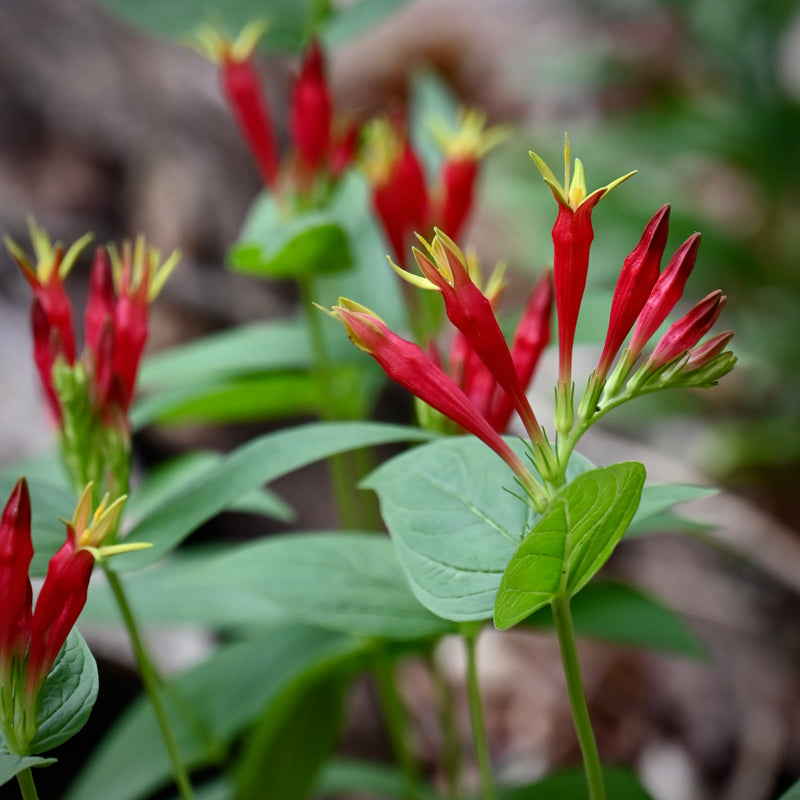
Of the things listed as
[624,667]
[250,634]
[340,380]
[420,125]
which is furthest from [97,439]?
[624,667]

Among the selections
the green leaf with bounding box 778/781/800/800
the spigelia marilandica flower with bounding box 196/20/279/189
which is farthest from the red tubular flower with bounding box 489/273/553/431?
the spigelia marilandica flower with bounding box 196/20/279/189

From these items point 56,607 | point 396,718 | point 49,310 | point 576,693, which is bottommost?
point 396,718

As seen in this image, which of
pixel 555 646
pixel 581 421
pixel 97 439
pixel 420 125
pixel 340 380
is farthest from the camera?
pixel 555 646

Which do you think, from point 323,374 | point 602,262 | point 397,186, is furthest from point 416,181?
point 602,262

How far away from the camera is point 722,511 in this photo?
1.74m

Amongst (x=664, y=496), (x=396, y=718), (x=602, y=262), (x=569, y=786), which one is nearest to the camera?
(x=664, y=496)

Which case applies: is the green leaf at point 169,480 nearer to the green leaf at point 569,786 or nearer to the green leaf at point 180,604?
the green leaf at point 180,604

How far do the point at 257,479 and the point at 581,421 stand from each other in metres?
0.21

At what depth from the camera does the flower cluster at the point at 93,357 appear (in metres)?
0.67

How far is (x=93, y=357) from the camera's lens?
676 mm

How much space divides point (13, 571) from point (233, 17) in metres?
0.90

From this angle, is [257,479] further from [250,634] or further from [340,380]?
[250,634]

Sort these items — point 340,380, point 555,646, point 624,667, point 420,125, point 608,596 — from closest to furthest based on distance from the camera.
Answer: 1. point 608,596
2. point 340,380
3. point 420,125
4. point 624,667
5. point 555,646

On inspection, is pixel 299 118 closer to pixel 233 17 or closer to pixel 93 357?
pixel 233 17
